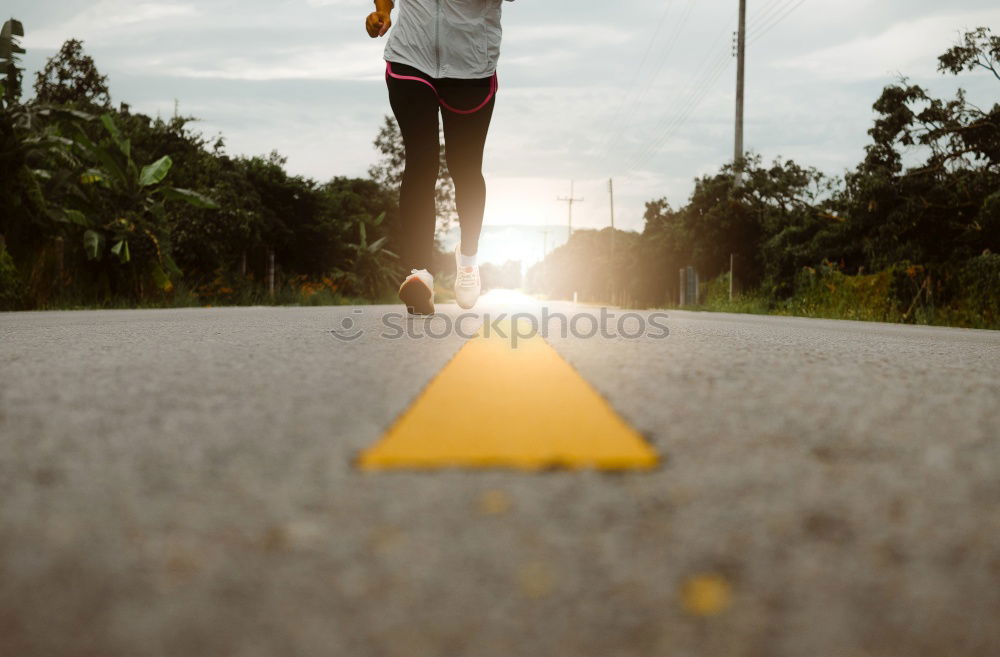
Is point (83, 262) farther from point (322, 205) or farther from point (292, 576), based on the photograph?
point (292, 576)

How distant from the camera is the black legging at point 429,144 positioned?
4.91 metres

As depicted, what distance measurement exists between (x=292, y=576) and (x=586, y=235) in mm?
111768

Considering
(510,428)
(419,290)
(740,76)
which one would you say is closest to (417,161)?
(419,290)

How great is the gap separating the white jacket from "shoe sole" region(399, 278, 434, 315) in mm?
1338

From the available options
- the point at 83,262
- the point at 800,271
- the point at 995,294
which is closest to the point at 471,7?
the point at 995,294

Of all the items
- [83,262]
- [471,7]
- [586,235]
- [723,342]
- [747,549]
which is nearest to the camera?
[747,549]

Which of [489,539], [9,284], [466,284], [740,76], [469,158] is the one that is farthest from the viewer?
[740,76]

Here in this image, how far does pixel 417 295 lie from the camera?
545 centimetres

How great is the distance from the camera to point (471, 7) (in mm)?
5102

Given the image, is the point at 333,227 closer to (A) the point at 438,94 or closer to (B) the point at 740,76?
(B) the point at 740,76

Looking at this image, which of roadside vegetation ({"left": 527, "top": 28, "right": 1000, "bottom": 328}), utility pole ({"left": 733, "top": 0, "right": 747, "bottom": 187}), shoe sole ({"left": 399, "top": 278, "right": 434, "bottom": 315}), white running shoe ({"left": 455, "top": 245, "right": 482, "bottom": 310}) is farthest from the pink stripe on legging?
utility pole ({"left": 733, "top": 0, "right": 747, "bottom": 187})

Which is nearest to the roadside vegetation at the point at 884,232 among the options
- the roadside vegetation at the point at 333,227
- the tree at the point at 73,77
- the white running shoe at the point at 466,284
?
the roadside vegetation at the point at 333,227

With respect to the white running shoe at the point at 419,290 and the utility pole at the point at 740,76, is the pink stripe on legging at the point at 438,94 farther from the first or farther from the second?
the utility pole at the point at 740,76

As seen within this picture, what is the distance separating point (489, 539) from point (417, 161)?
166 inches
